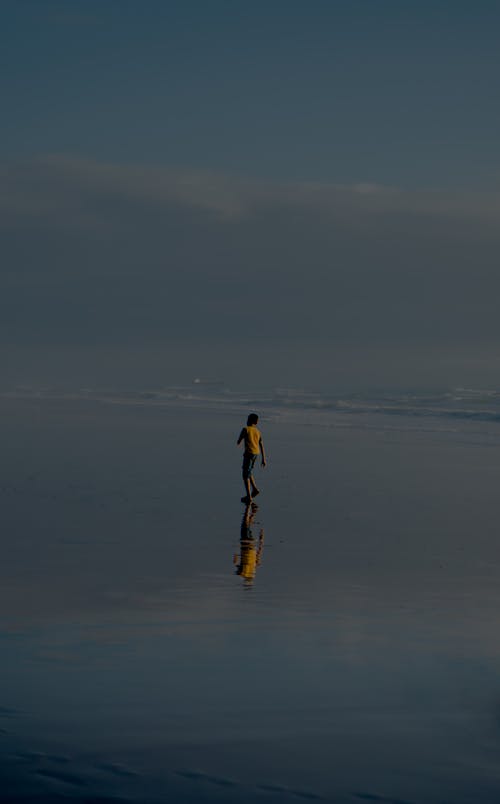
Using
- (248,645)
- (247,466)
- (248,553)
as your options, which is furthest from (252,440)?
(248,645)

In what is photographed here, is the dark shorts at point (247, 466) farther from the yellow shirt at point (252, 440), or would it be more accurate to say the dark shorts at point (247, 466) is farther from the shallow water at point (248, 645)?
the shallow water at point (248, 645)

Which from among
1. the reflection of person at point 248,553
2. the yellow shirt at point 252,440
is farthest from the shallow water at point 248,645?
the yellow shirt at point 252,440

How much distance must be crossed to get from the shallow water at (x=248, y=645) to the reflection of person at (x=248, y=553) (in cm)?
3

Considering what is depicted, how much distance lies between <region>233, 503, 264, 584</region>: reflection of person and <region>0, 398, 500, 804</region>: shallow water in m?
0.03

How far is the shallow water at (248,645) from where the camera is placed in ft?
19.6

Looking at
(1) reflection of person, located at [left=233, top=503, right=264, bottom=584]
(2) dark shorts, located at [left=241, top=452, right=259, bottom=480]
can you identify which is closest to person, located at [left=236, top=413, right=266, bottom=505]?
(2) dark shorts, located at [left=241, top=452, right=259, bottom=480]

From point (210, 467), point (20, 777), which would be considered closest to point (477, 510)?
point (210, 467)

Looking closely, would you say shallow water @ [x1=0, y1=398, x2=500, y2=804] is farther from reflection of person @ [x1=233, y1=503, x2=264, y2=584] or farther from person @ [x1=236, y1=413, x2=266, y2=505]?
person @ [x1=236, y1=413, x2=266, y2=505]

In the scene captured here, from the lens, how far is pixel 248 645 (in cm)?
870

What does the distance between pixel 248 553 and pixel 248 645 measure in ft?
15.8

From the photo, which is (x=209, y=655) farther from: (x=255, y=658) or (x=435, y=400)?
(x=435, y=400)

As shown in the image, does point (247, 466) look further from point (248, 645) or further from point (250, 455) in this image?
point (248, 645)

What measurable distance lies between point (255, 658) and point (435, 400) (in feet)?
205

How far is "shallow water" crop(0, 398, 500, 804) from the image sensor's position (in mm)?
5961
